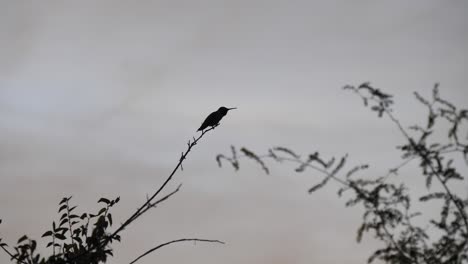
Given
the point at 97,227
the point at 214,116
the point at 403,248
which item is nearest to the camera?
the point at 403,248

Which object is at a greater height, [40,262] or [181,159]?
[181,159]

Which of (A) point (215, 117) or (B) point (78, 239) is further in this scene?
(A) point (215, 117)

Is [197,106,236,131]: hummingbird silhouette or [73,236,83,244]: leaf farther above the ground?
[197,106,236,131]: hummingbird silhouette

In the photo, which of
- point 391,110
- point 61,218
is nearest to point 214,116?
point 61,218

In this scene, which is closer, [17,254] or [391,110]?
[391,110]

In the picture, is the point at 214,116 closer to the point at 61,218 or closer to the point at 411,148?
the point at 61,218

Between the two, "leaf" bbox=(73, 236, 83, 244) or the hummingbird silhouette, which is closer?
"leaf" bbox=(73, 236, 83, 244)

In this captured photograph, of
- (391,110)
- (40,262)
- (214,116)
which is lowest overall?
(40,262)

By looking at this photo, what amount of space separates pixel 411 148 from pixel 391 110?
42cm

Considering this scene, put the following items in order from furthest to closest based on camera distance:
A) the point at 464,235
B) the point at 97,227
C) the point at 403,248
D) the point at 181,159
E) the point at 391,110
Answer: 1. the point at 97,227
2. the point at 181,159
3. the point at 391,110
4. the point at 403,248
5. the point at 464,235

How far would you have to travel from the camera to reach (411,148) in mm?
3203

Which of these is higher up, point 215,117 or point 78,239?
point 215,117

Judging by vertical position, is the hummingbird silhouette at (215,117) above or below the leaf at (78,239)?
above

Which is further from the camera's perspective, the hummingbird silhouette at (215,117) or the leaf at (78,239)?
the hummingbird silhouette at (215,117)
